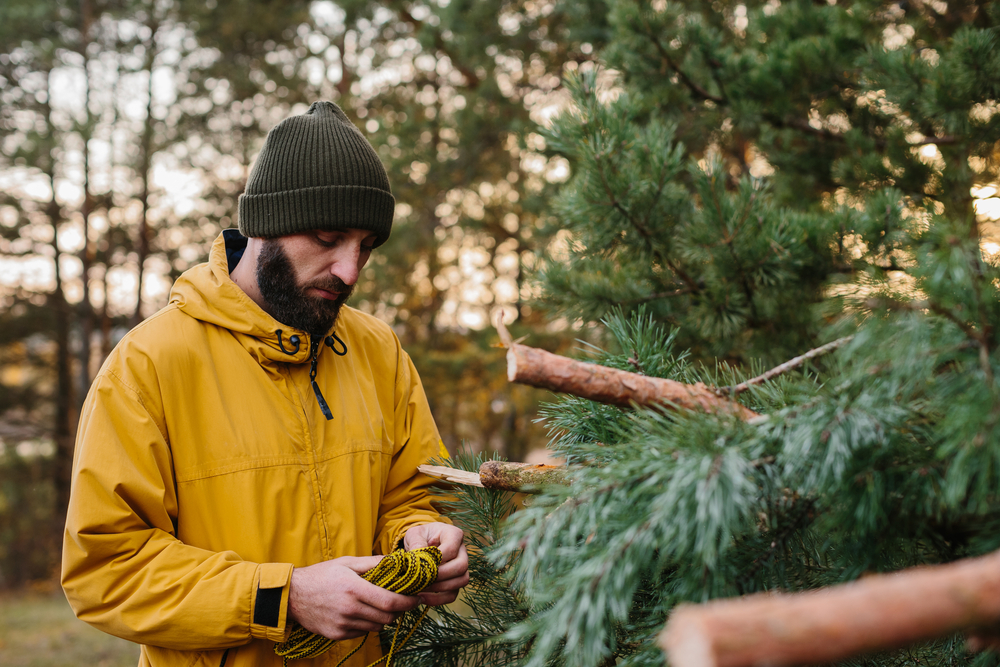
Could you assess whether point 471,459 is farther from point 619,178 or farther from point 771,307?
point 771,307

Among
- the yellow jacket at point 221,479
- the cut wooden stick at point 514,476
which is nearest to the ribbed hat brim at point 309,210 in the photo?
the yellow jacket at point 221,479

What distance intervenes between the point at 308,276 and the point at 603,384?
3.24ft

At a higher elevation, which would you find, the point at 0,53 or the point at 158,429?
the point at 0,53

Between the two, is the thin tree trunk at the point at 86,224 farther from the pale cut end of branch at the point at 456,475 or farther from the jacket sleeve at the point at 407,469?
the pale cut end of branch at the point at 456,475

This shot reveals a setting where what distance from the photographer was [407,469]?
5.53ft

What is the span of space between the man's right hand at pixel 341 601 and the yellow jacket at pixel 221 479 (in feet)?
0.12

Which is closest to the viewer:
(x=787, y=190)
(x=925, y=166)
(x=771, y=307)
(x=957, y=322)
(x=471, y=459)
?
(x=957, y=322)

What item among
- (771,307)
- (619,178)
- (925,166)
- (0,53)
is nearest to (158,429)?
(619,178)

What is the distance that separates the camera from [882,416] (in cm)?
71

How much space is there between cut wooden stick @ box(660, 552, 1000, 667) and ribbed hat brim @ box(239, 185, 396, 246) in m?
1.38

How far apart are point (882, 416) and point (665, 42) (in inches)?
74.4

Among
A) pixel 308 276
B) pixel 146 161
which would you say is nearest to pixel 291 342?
pixel 308 276

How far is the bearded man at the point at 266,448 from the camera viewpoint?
1171 mm

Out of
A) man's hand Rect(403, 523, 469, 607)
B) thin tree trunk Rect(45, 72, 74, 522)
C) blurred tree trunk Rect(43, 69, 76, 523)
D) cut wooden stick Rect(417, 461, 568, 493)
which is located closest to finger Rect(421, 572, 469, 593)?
man's hand Rect(403, 523, 469, 607)
